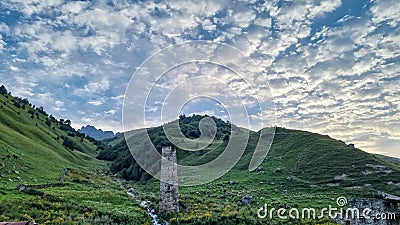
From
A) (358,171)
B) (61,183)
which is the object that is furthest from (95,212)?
(358,171)

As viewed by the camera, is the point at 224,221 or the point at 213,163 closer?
the point at 224,221

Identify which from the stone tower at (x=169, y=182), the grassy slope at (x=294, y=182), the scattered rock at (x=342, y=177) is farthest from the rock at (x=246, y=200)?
the scattered rock at (x=342, y=177)

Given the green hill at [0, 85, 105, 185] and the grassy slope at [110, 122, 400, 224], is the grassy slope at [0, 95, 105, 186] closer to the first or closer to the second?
the green hill at [0, 85, 105, 185]

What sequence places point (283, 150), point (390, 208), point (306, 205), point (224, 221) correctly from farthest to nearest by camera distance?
point (283, 150) < point (306, 205) < point (224, 221) < point (390, 208)

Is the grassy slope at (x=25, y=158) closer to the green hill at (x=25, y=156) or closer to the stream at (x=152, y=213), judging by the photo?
the green hill at (x=25, y=156)

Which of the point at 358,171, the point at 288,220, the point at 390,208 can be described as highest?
the point at 358,171

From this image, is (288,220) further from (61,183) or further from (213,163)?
(213,163)

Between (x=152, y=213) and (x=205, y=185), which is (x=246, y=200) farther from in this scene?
(x=205, y=185)

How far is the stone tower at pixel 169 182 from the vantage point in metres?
32.8

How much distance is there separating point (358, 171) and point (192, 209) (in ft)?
124

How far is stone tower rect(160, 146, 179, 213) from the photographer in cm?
3281

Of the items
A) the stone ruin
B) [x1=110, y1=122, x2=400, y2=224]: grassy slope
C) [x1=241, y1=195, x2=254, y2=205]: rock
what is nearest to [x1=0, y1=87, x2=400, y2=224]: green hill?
[x1=110, y1=122, x2=400, y2=224]: grassy slope

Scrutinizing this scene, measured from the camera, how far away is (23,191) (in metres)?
35.7

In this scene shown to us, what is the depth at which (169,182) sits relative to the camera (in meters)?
32.8
